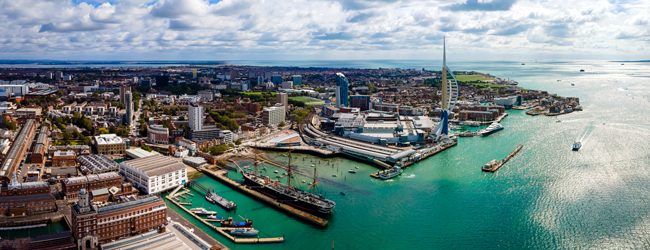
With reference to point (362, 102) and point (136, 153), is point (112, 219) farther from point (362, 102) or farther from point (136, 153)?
point (362, 102)

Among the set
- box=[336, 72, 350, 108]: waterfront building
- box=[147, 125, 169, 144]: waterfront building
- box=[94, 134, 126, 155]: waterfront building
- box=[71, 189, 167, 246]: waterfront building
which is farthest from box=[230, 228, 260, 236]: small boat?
box=[336, 72, 350, 108]: waterfront building

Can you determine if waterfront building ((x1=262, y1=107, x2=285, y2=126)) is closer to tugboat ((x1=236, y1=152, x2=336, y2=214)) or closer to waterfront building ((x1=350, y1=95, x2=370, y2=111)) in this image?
waterfront building ((x1=350, y1=95, x2=370, y2=111))

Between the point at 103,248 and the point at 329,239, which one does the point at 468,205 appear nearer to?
the point at 329,239

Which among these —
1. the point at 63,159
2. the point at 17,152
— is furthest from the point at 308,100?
the point at 17,152

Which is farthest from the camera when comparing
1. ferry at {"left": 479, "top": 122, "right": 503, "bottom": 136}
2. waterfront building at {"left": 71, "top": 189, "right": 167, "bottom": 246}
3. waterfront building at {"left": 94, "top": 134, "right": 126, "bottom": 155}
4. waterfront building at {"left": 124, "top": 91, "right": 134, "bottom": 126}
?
waterfront building at {"left": 124, "top": 91, "right": 134, "bottom": 126}

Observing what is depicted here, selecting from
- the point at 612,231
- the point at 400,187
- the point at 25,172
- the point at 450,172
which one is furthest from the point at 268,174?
the point at 612,231
